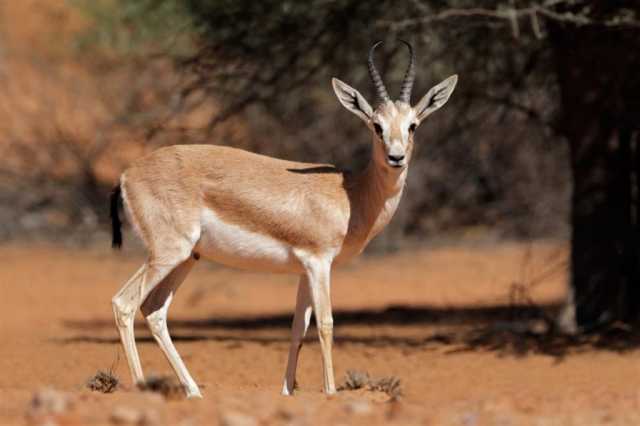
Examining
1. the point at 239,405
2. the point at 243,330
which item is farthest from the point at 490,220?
the point at 239,405

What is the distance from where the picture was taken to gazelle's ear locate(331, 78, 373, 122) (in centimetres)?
973

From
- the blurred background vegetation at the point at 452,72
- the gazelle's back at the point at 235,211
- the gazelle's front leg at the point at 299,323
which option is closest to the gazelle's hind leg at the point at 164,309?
the gazelle's back at the point at 235,211

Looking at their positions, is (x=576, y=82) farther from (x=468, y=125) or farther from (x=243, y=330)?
(x=243, y=330)

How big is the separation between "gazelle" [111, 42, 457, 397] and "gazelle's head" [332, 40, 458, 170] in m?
0.01

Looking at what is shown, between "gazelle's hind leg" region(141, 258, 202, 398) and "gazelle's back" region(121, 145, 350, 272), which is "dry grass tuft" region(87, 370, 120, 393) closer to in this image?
"gazelle's hind leg" region(141, 258, 202, 398)

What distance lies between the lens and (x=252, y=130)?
2191cm

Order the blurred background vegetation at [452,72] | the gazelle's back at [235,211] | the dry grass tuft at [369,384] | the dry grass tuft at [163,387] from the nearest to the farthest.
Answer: the dry grass tuft at [163,387]
the gazelle's back at [235,211]
the dry grass tuft at [369,384]
the blurred background vegetation at [452,72]

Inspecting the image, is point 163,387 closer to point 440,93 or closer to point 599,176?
point 440,93

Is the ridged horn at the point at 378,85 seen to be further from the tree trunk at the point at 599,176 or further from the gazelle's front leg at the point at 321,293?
the tree trunk at the point at 599,176

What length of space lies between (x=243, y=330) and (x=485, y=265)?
733 cm

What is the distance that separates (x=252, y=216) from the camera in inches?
374

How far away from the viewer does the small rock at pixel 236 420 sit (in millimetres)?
6348

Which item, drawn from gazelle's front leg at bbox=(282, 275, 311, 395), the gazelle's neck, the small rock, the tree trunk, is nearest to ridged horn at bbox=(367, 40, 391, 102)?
the gazelle's neck

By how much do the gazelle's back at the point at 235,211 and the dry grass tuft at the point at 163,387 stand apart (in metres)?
1.46
